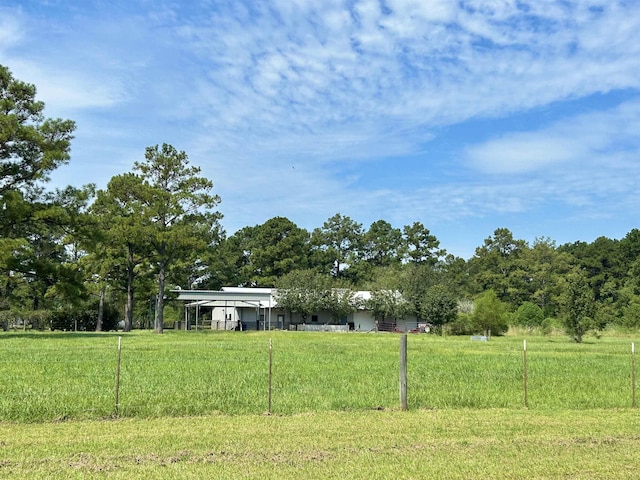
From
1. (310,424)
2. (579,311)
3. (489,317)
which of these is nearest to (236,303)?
(489,317)

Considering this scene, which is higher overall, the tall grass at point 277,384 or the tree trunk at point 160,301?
the tree trunk at point 160,301

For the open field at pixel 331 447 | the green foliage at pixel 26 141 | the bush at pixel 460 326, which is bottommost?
the open field at pixel 331 447

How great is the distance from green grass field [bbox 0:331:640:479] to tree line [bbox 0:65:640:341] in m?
21.8

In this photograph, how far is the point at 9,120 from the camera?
111 ft

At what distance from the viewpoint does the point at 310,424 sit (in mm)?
9508

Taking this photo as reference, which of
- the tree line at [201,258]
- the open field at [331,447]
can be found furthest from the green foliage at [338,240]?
the open field at [331,447]

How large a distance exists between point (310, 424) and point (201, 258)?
6199 cm

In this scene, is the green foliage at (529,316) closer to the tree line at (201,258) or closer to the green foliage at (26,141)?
the tree line at (201,258)

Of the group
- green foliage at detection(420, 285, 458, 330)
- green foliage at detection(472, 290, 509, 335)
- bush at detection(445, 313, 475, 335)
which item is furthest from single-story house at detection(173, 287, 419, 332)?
green foliage at detection(472, 290, 509, 335)

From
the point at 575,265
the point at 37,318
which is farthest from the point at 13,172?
the point at 575,265

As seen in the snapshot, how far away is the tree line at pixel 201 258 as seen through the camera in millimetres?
36500

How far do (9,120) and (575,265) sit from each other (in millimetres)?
83179

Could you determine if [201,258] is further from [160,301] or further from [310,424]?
[310,424]

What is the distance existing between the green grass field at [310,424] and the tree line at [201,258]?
21.8 m
